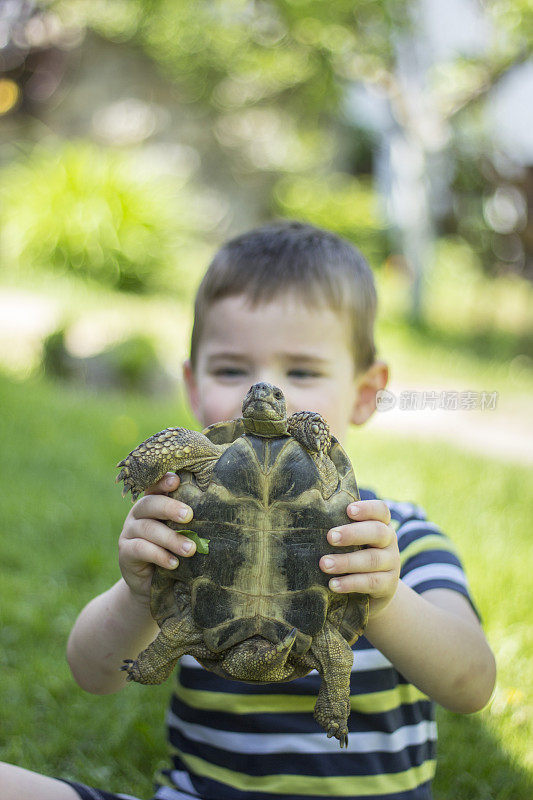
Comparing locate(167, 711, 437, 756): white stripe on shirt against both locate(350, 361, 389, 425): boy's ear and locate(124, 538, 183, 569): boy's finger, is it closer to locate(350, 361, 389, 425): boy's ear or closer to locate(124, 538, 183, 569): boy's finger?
locate(124, 538, 183, 569): boy's finger

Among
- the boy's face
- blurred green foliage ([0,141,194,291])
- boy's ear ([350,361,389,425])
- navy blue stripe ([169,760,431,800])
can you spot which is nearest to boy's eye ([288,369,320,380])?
the boy's face

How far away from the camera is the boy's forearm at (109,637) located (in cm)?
159

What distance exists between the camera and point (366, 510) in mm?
1255

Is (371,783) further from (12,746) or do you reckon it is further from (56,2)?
(56,2)

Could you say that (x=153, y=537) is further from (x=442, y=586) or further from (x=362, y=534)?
(x=442, y=586)

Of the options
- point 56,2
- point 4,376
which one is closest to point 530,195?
point 56,2

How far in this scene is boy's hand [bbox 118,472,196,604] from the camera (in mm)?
1261

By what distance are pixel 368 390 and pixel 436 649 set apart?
80 centimetres

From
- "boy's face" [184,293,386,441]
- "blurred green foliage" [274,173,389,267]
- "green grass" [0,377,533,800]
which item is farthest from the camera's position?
"blurred green foliage" [274,173,389,267]

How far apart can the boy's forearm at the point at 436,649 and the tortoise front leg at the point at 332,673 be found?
0.23m

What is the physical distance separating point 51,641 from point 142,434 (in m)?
2.43

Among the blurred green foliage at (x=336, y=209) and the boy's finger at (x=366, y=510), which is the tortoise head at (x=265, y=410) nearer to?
the boy's finger at (x=366, y=510)

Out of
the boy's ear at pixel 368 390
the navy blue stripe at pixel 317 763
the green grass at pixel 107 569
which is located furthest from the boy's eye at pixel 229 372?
the green grass at pixel 107 569

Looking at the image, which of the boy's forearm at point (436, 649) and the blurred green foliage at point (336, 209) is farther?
the blurred green foliage at point (336, 209)
